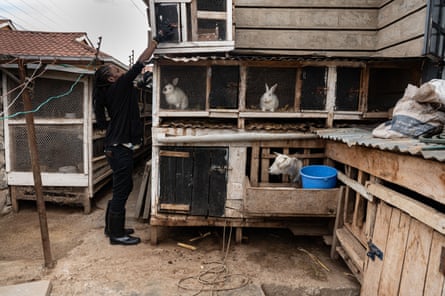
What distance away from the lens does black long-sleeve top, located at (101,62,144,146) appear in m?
4.29

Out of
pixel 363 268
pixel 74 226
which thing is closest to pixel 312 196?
pixel 363 268

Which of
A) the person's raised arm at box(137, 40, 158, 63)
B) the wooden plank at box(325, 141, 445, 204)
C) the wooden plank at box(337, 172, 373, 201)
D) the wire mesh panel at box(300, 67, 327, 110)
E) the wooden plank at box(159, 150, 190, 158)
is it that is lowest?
the wooden plank at box(337, 172, 373, 201)

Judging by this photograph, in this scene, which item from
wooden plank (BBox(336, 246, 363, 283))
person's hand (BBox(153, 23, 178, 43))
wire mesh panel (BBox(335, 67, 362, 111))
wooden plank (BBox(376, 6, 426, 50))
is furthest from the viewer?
person's hand (BBox(153, 23, 178, 43))

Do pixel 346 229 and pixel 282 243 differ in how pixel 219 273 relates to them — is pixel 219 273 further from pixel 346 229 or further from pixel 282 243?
pixel 346 229

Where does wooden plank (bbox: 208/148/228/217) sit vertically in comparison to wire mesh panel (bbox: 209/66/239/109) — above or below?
below

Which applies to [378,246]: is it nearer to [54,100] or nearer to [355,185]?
[355,185]

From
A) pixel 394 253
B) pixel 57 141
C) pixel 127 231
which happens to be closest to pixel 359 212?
pixel 394 253

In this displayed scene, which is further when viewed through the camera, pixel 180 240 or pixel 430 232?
pixel 180 240

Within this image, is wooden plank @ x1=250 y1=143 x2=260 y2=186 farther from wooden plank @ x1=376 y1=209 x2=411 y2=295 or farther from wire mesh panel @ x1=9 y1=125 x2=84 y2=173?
wire mesh panel @ x1=9 y1=125 x2=84 y2=173

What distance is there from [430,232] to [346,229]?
5.89 feet

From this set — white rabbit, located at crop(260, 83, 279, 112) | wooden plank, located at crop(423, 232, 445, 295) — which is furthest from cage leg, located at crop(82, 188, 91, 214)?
wooden plank, located at crop(423, 232, 445, 295)

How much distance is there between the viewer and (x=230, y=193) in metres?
4.36

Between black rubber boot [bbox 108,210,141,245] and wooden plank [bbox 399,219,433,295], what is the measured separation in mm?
3692

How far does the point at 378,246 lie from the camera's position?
2799 millimetres
